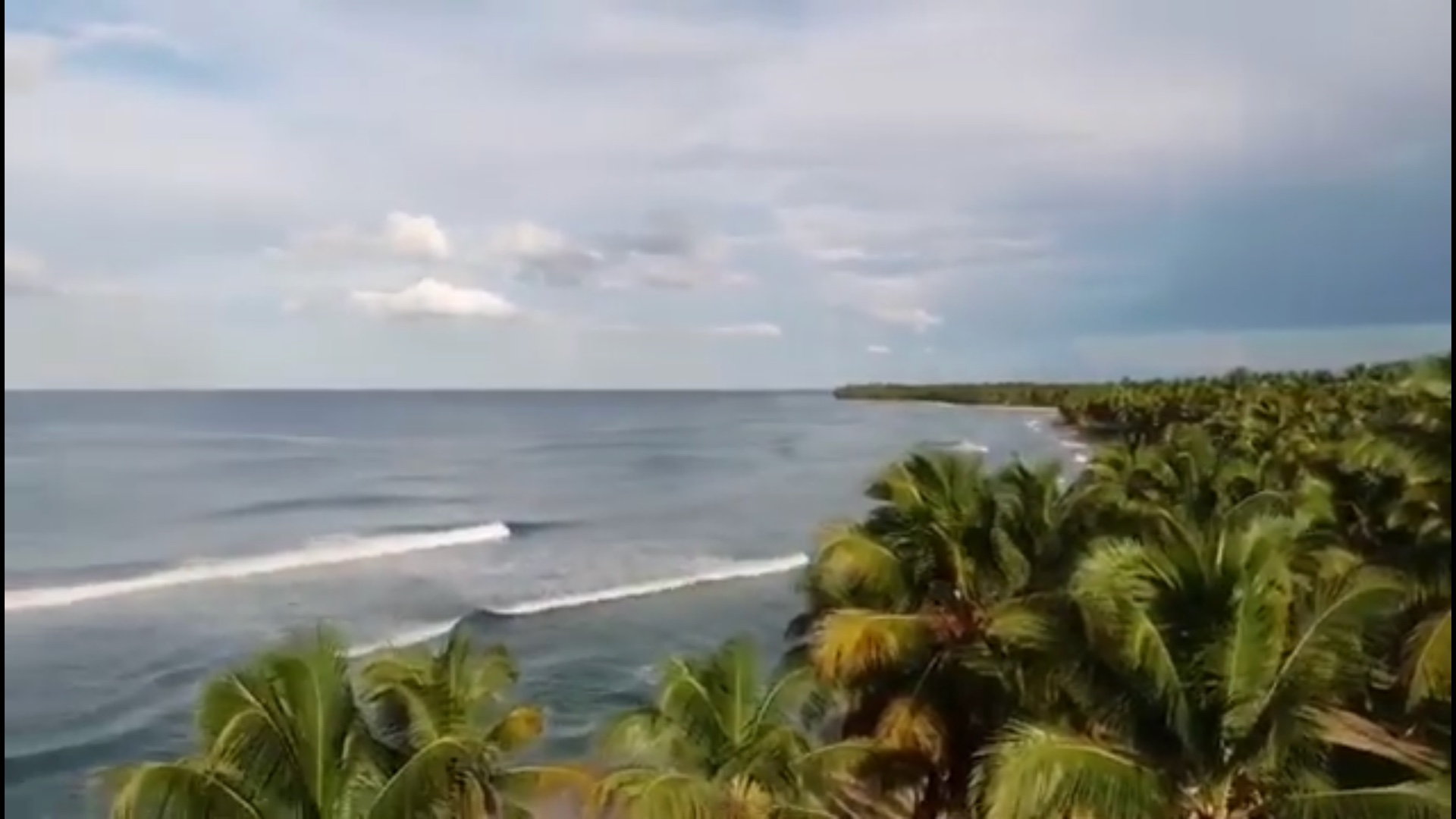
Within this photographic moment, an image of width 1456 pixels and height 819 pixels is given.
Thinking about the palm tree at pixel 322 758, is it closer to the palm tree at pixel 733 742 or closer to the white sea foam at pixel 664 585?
the palm tree at pixel 733 742

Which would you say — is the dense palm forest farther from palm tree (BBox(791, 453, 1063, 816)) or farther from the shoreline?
the shoreline

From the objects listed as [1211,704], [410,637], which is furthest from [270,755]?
[410,637]

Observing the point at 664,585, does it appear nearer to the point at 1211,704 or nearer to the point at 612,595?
the point at 612,595

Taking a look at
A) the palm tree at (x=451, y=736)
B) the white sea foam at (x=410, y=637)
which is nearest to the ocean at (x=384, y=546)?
the white sea foam at (x=410, y=637)

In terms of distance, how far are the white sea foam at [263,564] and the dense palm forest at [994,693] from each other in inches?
504

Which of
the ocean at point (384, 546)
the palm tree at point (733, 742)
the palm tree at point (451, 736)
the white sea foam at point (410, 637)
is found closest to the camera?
the palm tree at point (451, 736)

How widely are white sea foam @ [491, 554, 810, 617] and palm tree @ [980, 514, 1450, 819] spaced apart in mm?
14799

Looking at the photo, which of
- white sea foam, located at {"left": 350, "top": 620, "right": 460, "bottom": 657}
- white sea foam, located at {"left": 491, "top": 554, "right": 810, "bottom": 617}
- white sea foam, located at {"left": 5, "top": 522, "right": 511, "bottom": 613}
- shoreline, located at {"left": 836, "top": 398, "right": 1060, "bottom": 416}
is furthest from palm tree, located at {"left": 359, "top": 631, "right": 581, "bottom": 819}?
white sea foam, located at {"left": 5, "top": 522, "right": 511, "bottom": 613}

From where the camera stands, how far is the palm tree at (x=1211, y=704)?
5.68m

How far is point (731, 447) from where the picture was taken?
1564 inches

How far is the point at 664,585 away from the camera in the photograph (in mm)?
22812

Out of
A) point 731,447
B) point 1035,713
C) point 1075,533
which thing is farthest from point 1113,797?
point 731,447

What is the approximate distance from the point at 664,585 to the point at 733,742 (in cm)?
1516

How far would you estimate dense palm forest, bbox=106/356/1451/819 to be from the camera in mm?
5836
